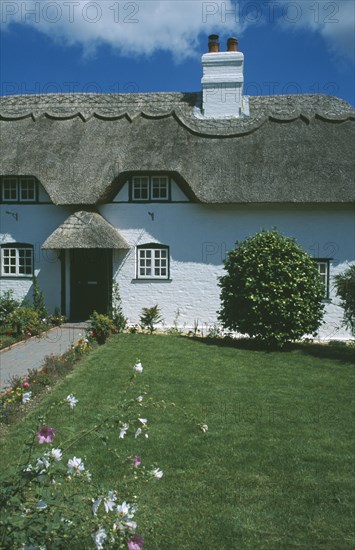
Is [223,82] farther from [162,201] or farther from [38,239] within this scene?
[38,239]

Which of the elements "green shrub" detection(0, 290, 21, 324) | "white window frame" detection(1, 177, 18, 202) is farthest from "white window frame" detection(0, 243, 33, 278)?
"white window frame" detection(1, 177, 18, 202)

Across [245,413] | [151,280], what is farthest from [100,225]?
[245,413]

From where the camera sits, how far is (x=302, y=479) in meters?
5.58

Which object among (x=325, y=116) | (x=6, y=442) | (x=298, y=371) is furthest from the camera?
(x=325, y=116)

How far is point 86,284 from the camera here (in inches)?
677

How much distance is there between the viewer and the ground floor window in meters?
16.7

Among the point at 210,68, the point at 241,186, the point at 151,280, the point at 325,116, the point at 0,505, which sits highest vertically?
the point at 210,68

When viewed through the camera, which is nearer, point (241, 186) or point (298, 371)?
point (298, 371)

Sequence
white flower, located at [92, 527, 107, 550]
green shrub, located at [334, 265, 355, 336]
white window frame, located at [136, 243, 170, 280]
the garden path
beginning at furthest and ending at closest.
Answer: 1. white window frame, located at [136, 243, 170, 280]
2. green shrub, located at [334, 265, 355, 336]
3. the garden path
4. white flower, located at [92, 527, 107, 550]

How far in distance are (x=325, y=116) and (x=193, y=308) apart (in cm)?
760

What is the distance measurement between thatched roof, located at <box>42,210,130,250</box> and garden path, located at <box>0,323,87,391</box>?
251 centimetres

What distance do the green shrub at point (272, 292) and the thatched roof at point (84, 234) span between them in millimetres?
4268

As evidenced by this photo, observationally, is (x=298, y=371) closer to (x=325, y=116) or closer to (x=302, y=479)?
(x=302, y=479)

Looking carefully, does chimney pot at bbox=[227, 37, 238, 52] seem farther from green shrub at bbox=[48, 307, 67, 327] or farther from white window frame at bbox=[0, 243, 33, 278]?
green shrub at bbox=[48, 307, 67, 327]
